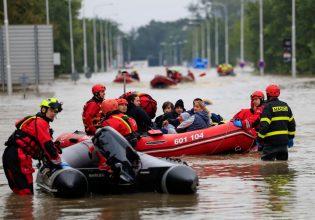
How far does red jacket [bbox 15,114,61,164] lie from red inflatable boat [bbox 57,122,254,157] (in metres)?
5.10

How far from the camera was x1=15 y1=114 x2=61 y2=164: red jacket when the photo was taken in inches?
610

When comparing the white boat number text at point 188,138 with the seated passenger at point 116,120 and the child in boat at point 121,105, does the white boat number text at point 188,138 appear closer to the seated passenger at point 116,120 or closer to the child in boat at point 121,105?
the child in boat at point 121,105

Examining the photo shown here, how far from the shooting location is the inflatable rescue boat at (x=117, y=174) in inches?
598

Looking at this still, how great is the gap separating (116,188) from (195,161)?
4.89m

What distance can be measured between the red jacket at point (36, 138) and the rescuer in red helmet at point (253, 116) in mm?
6382

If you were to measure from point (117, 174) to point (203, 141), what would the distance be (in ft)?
20.7

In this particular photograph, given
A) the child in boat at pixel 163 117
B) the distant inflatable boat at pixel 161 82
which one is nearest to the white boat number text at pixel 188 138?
the child in boat at pixel 163 117

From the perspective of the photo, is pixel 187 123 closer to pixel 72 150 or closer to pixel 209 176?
pixel 209 176

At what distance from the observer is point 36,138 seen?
15609 millimetres

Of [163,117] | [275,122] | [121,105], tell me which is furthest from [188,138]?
[121,105]

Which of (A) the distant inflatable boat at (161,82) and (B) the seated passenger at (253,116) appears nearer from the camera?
(B) the seated passenger at (253,116)

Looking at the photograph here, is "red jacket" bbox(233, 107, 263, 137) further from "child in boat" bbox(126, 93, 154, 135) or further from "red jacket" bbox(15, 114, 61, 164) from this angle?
"red jacket" bbox(15, 114, 61, 164)

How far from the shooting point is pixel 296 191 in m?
15.6

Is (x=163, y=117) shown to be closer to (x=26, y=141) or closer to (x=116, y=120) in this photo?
(x=116, y=120)
